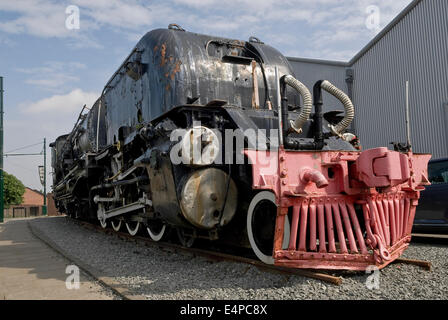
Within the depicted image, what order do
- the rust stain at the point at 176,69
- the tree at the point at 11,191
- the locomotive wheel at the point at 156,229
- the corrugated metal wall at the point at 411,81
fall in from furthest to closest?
the tree at the point at 11,191 < the corrugated metal wall at the point at 411,81 < the locomotive wheel at the point at 156,229 < the rust stain at the point at 176,69

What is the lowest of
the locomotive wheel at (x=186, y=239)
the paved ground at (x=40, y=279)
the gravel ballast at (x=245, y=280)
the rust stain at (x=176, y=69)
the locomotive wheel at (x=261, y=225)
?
the paved ground at (x=40, y=279)

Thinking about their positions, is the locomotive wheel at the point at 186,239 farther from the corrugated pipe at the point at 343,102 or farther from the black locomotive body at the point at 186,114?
the corrugated pipe at the point at 343,102

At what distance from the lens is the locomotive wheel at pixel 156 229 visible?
6266 millimetres

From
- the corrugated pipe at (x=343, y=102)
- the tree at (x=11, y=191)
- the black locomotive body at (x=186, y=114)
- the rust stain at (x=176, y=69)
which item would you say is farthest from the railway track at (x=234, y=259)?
the tree at (x=11, y=191)

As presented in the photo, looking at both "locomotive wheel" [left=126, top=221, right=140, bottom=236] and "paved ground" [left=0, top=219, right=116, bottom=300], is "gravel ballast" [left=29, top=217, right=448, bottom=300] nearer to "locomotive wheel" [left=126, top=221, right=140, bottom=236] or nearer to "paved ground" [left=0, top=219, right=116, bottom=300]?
"paved ground" [left=0, top=219, right=116, bottom=300]

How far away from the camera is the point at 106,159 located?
829cm

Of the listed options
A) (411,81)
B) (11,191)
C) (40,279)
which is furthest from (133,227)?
(11,191)

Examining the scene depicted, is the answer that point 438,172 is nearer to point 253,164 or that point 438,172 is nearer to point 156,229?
point 253,164

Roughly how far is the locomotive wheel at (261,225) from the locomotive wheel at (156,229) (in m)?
2.20

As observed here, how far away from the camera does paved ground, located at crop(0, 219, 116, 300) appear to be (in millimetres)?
3850

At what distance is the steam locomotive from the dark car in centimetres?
234

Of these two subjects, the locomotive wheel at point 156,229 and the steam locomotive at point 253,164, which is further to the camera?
the locomotive wheel at point 156,229

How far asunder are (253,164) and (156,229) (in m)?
3.47

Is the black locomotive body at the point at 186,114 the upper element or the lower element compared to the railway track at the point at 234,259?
upper
